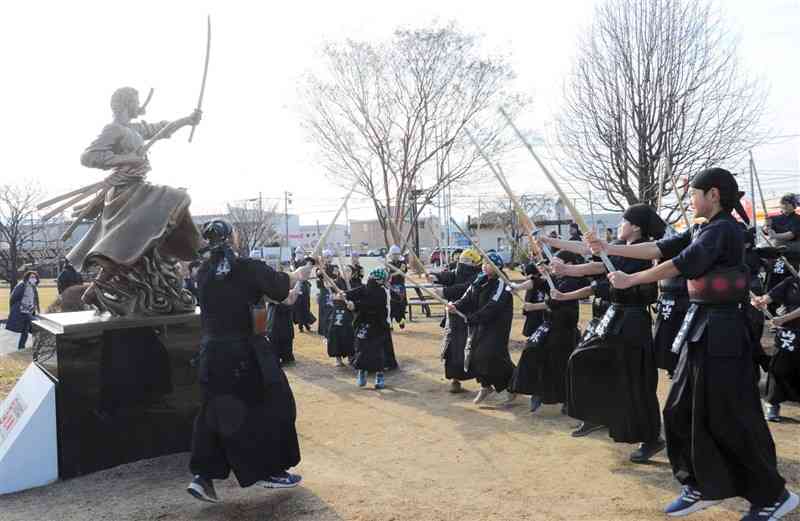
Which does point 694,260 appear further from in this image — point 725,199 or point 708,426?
point 708,426

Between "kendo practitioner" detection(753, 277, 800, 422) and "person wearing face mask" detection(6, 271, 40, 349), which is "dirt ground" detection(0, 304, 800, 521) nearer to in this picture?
"kendo practitioner" detection(753, 277, 800, 422)

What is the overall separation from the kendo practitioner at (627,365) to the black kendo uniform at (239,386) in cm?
236

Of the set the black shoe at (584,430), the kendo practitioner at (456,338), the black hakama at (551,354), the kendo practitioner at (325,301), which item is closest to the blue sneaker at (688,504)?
the black shoe at (584,430)

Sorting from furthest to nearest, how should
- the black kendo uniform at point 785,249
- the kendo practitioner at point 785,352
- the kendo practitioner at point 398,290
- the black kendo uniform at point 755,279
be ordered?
1. the kendo practitioner at point 398,290
2. the black kendo uniform at point 785,249
3. the kendo practitioner at point 785,352
4. the black kendo uniform at point 755,279

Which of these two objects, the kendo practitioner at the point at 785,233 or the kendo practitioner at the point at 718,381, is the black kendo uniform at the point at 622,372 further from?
the kendo practitioner at the point at 785,233

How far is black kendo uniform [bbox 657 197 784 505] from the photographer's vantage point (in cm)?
378

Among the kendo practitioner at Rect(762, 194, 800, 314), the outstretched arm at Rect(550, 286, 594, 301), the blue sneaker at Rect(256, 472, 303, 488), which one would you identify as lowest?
the blue sneaker at Rect(256, 472, 303, 488)

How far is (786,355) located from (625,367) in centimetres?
228

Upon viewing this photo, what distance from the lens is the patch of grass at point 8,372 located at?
8.80 metres

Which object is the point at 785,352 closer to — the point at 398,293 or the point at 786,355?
the point at 786,355

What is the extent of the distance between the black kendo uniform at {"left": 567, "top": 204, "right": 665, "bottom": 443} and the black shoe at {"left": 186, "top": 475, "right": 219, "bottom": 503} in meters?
2.99

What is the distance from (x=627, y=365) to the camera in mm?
5234

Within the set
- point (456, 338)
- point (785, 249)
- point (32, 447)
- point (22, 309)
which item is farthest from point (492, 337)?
point (22, 309)

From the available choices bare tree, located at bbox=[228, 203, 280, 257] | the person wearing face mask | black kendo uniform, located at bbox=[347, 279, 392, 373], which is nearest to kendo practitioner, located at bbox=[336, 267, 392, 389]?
black kendo uniform, located at bbox=[347, 279, 392, 373]
